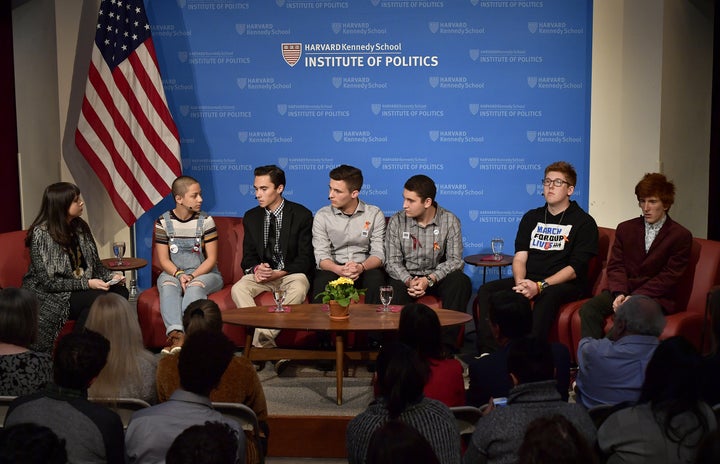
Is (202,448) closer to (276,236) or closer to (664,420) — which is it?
(664,420)

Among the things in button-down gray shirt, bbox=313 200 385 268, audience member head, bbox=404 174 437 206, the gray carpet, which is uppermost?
audience member head, bbox=404 174 437 206

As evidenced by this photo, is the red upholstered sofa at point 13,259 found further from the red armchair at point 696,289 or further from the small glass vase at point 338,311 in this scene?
the red armchair at point 696,289

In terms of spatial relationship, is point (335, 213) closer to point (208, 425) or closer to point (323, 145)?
point (323, 145)

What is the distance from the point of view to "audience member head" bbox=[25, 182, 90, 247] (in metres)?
5.58

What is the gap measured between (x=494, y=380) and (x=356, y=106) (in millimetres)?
4104

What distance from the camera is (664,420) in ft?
9.03

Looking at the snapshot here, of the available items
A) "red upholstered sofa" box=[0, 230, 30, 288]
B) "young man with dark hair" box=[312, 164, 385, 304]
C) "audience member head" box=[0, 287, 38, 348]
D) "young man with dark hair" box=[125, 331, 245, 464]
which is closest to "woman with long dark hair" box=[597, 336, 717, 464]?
"young man with dark hair" box=[125, 331, 245, 464]

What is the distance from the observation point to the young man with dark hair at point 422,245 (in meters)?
5.98

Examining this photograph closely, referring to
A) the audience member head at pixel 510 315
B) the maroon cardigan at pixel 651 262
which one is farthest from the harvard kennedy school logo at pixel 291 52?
the audience member head at pixel 510 315

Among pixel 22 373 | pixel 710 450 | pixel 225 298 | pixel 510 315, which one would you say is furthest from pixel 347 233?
pixel 710 450

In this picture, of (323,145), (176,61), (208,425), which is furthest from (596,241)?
(208,425)

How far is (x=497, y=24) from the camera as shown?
7.18m

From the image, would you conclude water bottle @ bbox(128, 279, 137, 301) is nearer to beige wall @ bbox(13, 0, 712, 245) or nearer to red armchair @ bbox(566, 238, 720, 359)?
beige wall @ bbox(13, 0, 712, 245)

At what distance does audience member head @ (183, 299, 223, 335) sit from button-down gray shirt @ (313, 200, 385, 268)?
95.7 inches
